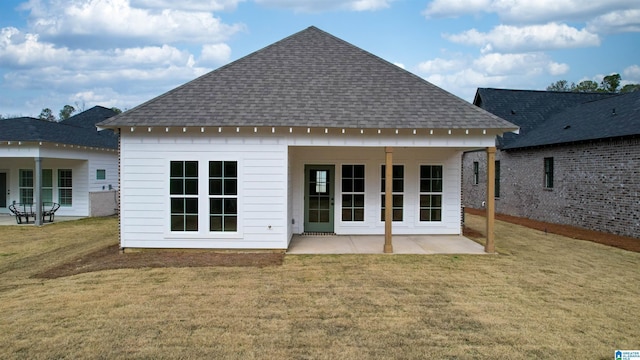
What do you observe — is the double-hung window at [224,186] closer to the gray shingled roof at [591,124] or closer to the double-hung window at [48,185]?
the gray shingled roof at [591,124]

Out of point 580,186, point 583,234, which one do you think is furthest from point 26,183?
point 580,186

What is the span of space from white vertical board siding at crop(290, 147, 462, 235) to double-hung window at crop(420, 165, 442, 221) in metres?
0.12

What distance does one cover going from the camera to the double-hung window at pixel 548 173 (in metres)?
16.6

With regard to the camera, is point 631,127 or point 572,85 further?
point 572,85

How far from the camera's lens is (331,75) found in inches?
434

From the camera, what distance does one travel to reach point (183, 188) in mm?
9453

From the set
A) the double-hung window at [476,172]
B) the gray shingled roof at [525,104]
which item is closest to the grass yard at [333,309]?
the gray shingled roof at [525,104]

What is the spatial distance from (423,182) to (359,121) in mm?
3759

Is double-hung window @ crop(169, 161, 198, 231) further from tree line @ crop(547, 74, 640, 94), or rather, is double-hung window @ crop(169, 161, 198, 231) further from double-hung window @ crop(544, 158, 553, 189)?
tree line @ crop(547, 74, 640, 94)

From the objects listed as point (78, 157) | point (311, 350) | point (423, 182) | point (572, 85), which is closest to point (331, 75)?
point (423, 182)

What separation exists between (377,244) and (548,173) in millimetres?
10372

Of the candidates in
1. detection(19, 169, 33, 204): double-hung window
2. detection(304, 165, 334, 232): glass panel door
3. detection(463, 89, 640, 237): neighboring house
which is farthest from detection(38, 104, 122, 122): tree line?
detection(304, 165, 334, 232): glass panel door

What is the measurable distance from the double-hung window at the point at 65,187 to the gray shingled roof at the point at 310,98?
10.5 metres

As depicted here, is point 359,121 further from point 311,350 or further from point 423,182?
point 311,350
